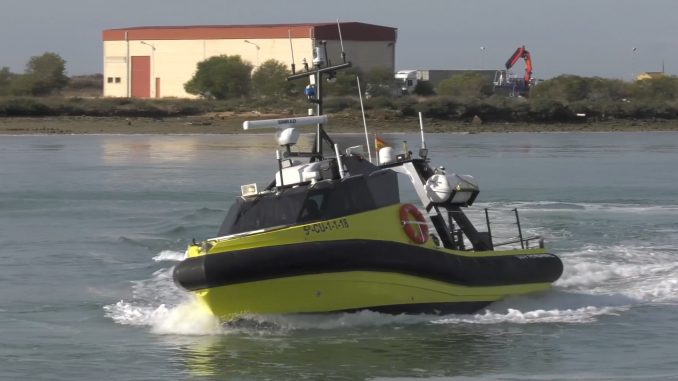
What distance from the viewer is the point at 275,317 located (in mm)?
11766

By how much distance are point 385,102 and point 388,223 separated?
39450 millimetres

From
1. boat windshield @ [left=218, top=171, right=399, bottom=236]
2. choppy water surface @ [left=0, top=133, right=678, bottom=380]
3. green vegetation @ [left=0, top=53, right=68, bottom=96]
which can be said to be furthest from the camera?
green vegetation @ [left=0, top=53, right=68, bottom=96]

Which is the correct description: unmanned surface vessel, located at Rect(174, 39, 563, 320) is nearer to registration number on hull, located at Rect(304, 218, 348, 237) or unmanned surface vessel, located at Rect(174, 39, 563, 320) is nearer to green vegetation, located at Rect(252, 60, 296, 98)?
registration number on hull, located at Rect(304, 218, 348, 237)

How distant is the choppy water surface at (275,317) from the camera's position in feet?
36.4

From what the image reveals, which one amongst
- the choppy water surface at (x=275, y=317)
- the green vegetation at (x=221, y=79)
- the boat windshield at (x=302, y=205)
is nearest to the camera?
the choppy water surface at (x=275, y=317)

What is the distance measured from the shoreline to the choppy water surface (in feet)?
56.7

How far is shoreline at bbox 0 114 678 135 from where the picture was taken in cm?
4644

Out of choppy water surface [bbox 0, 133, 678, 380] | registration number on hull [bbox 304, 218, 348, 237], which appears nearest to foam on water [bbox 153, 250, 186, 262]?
choppy water surface [bbox 0, 133, 678, 380]

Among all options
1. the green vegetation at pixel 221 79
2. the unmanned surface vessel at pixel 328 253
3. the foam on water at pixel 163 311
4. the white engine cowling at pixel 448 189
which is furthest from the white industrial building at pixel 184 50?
the unmanned surface vessel at pixel 328 253

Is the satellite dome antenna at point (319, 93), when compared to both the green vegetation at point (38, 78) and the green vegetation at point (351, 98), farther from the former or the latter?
the green vegetation at point (38, 78)

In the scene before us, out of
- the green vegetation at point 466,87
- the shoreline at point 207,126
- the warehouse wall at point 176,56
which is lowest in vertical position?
the shoreline at point 207,126

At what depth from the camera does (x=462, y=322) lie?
1268 cm

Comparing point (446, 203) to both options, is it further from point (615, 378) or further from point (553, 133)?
point (553, 133)

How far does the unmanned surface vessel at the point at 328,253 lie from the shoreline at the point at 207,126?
32.8 m
